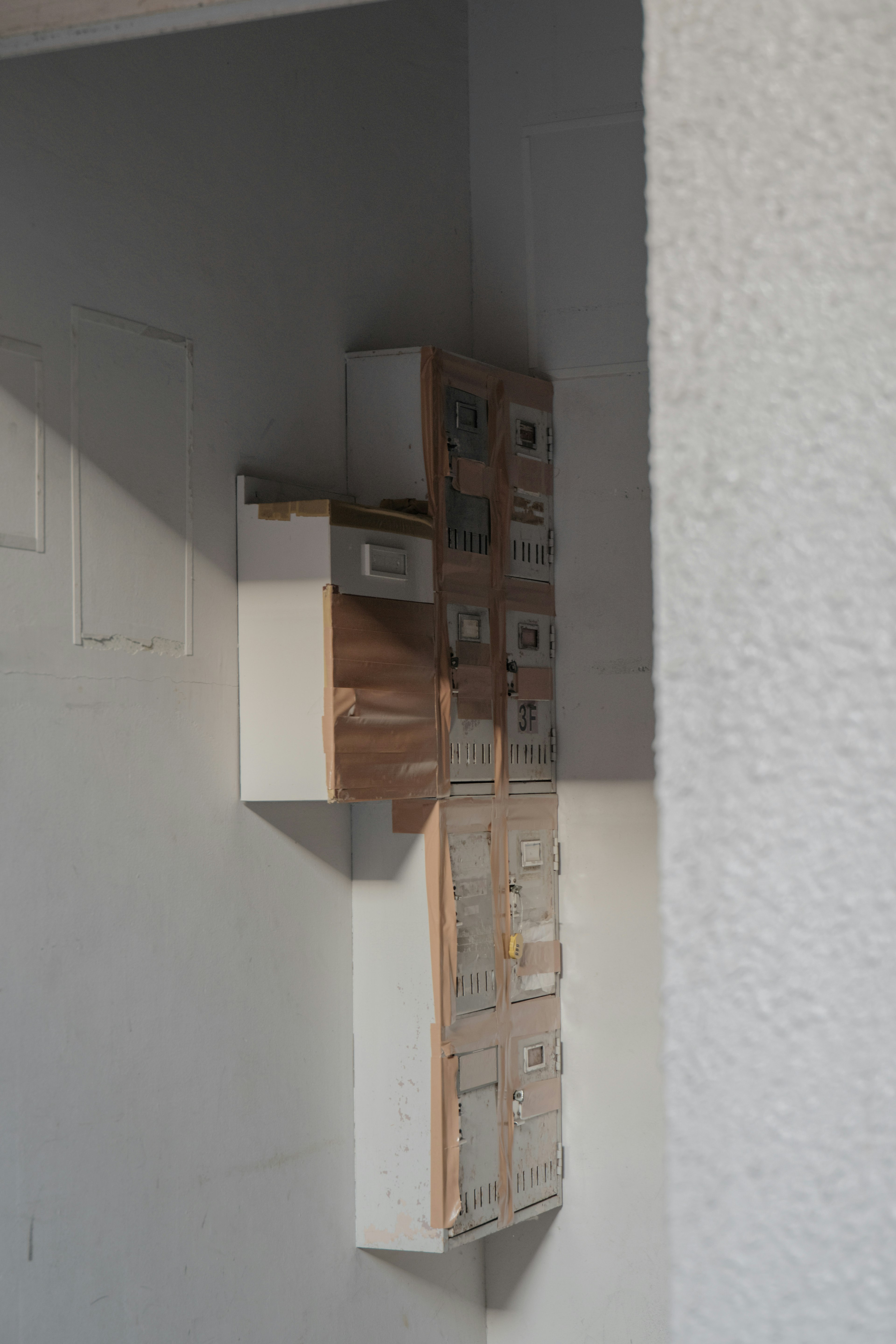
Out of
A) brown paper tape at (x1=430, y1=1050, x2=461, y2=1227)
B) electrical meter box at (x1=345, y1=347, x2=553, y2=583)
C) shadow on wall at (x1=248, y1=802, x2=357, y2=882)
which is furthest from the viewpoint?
electrical meter box at (x1=345, y1=347, x2=553, y2=583)

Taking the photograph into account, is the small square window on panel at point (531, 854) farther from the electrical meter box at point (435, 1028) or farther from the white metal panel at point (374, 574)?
the white metal panel at point (374, 574)

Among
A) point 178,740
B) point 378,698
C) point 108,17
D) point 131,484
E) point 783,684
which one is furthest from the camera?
point 378,698

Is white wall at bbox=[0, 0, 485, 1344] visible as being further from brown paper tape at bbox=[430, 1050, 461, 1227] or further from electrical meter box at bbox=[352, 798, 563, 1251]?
brown paper tape at bbox=[430, 1050, 461, 1227]

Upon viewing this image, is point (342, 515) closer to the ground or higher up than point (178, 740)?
higher up

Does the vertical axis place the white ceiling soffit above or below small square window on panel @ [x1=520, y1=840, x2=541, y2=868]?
above

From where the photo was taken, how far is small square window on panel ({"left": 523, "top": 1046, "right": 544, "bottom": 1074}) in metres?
3.43

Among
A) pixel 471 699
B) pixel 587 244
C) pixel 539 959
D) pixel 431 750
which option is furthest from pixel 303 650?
pixel 587 244

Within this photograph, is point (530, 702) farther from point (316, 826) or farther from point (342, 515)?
point (342, 515)

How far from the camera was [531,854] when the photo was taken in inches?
138

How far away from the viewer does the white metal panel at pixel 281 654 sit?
9.08ft

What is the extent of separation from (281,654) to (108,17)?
151cm

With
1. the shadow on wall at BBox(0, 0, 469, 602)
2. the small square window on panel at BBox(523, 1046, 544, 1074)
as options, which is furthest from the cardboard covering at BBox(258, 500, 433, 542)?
the small square window on panel at BBox(523, 1046, 544, 1074)

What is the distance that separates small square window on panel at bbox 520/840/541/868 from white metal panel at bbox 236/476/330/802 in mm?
882

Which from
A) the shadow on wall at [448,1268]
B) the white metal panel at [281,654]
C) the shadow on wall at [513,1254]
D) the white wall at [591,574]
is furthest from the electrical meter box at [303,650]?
the shadow on wall at [513,1254]
